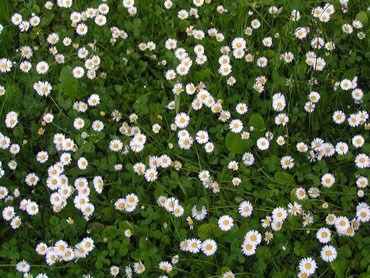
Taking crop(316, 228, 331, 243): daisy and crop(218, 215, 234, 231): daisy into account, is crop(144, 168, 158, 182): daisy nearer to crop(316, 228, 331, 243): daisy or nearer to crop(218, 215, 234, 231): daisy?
crop(218, 215, 234, 231): daisy

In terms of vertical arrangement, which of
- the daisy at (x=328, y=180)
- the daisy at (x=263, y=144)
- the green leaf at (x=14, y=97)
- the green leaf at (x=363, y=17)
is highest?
the green leaf at (x=363, y=17)

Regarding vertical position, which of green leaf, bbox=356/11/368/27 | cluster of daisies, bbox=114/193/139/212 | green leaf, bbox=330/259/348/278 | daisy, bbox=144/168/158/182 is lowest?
cluster of daisies, bbox=114/193/139/212

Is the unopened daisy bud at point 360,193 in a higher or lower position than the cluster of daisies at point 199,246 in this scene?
higher

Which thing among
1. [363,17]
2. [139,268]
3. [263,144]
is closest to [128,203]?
[139,268]

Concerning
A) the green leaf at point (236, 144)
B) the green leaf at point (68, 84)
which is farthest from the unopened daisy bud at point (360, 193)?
the green leaf at point (68, 84)

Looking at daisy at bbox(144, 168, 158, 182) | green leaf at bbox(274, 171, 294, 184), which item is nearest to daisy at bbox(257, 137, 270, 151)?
green leaf at bbox(274, 171, 294, 184)

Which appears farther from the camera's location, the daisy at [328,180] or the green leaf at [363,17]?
the green leaf at [363,17]

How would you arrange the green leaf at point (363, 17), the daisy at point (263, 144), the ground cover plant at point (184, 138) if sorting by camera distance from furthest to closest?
1. the green leaf at point (363, 17)
2. the daisy at point (263, 144)
3. the ground cover plant at point (184, 138)

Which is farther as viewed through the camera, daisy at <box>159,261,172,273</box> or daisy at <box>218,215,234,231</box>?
daisy at <box>218,215,234,231</box>

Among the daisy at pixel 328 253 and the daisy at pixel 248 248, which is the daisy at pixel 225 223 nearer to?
the daisy at pixel 248 248
